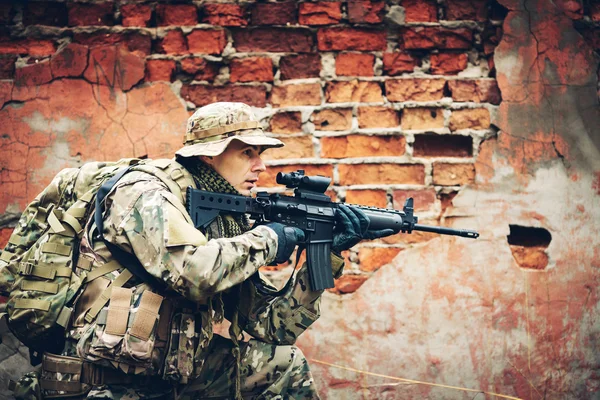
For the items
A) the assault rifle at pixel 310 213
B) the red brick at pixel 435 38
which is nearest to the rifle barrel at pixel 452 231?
the assault rifle at pixel 310 213

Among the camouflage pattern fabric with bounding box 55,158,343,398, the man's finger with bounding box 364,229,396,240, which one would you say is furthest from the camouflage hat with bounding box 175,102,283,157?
the man's finger with bounding box 364,229,396,240

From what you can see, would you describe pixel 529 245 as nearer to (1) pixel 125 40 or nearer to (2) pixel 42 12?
(1) pixel 125 40

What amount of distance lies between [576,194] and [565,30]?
2.61 ft

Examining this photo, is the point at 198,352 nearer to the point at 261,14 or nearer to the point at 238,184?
the point at 238,184

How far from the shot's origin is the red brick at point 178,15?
316cm

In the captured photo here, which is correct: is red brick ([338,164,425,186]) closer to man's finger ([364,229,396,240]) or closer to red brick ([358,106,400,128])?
red brick ([358,106,400,128])

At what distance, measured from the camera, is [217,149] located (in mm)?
2438

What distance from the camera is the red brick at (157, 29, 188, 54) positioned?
10.4 feet

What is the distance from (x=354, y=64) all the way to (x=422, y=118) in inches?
16.4

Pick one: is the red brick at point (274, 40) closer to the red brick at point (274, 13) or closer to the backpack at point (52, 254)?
the red brick at point (274, 13)

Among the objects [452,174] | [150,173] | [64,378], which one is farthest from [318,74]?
[64,378]

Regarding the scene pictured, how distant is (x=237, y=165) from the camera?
2.56 m

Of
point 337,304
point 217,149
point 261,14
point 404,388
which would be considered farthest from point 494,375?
point 261,14

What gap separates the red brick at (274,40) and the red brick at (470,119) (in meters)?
0.77
